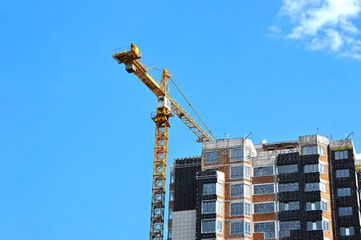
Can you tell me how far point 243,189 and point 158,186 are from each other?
3162 centimetres

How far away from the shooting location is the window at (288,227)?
12261 centimetres

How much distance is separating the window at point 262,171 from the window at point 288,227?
1070 cm

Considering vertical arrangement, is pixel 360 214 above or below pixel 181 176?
below

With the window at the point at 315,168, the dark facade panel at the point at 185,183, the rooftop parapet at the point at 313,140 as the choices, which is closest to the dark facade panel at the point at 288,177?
the window at the point at 315,168

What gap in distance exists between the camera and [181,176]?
135875 mm

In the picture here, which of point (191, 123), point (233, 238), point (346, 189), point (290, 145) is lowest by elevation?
point (233, 238)

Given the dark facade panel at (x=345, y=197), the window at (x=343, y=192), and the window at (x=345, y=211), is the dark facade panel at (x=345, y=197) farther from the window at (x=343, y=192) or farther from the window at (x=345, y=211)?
the window at (x=345, y=211)

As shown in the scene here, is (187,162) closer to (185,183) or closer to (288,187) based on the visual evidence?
(185,183)

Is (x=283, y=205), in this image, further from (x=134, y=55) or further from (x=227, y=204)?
(x=134, y=55)

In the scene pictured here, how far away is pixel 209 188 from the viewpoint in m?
128

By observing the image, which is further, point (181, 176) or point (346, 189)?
point (181, 176)

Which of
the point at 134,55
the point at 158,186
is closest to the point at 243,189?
the point at 158,186

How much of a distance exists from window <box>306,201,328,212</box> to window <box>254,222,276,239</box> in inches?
283

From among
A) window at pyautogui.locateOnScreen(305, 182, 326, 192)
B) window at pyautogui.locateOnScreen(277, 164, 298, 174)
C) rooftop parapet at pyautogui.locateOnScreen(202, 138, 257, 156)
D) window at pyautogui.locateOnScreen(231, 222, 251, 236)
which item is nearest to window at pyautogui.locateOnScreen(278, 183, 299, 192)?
window at pyautogui.locateOnScreen(305, 182, 326, 192)
